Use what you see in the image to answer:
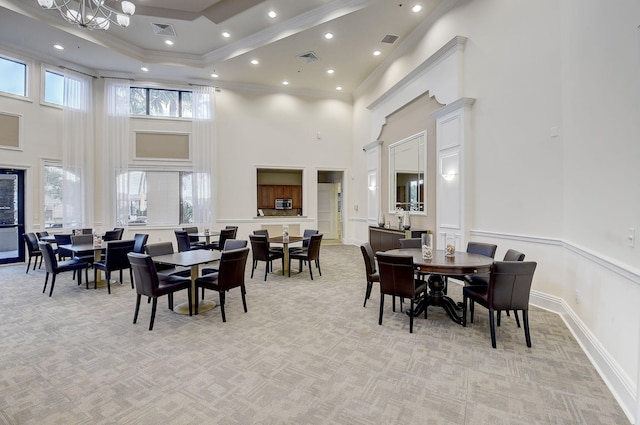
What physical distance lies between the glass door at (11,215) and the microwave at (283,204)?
671cm

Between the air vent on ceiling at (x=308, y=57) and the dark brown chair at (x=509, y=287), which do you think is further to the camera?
the air vent on ceiling at (x=308, y=57)

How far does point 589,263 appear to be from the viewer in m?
3.02

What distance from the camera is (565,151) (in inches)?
143

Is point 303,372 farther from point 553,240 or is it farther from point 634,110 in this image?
point 553,240

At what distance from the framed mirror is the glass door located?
919 cm

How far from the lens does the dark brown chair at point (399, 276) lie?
329 cm

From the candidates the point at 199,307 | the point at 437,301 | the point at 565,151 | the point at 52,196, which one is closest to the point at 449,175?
the point at 565,151

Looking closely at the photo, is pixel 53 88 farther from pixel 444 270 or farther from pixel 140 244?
pixel 444 270

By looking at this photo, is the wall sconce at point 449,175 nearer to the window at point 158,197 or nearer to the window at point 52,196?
the window at point 158,197

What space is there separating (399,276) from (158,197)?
814 centimetres

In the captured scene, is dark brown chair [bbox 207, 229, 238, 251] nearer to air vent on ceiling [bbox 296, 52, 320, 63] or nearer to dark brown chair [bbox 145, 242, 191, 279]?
dark brown chair [bbox 145, 242, 191, 279]

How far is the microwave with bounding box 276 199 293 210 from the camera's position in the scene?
1073cm

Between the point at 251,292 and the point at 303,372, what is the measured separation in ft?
8.39

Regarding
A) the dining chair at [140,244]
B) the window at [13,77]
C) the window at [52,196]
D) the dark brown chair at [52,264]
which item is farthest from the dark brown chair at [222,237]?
the window at [13,77]
